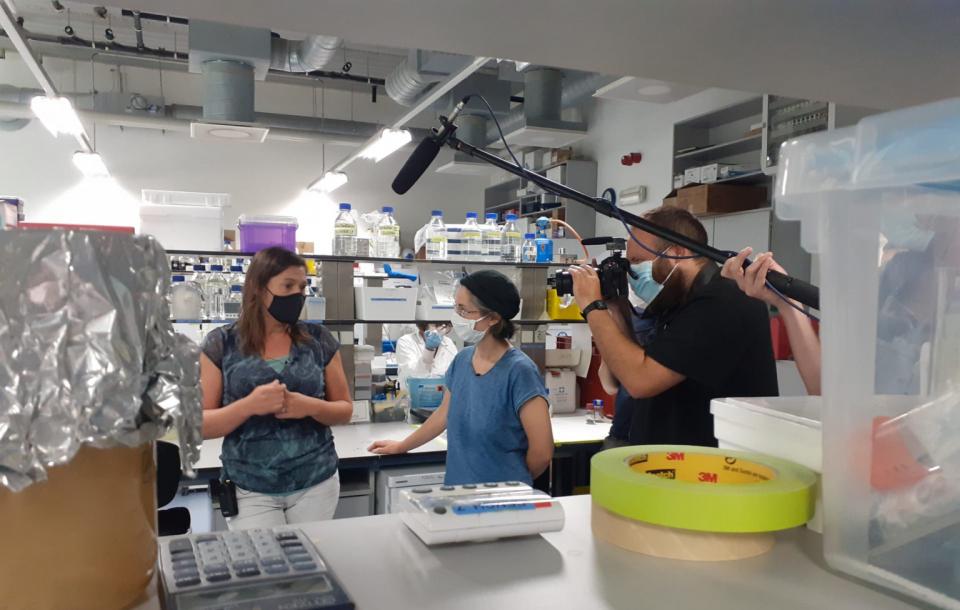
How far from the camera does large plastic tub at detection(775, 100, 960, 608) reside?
1.93ft

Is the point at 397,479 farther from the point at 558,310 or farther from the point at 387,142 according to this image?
the point at 387,142

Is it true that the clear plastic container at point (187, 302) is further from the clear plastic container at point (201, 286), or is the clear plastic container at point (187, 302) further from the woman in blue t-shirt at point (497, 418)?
the woman in blue t-shirt at point (497, 418)

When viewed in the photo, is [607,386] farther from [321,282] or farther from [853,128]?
[853,128]

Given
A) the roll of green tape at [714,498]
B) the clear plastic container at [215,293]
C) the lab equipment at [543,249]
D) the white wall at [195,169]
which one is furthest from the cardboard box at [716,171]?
the roll of green tape at [714,498]

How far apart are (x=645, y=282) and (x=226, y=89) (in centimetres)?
374

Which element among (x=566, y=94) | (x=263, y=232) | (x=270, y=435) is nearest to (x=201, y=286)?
(x=263, y=232)

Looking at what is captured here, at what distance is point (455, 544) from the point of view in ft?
2.63

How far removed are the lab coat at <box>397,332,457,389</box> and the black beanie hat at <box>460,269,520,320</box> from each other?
1.39m

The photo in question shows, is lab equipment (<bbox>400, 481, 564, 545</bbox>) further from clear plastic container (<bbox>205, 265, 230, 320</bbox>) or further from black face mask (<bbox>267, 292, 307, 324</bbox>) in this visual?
clear plastic container (<bbox>205, 265, 230, 320</bbox>)

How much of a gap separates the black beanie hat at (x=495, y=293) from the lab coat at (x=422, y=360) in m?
1.39

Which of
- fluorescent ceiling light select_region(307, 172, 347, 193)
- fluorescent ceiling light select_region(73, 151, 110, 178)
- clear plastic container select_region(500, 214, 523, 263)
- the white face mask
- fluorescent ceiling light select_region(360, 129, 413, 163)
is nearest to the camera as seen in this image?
the white face mask

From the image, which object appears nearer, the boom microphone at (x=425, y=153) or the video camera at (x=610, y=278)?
the boom microphone at (x=425, y=153)

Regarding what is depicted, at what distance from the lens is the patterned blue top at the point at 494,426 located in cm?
216

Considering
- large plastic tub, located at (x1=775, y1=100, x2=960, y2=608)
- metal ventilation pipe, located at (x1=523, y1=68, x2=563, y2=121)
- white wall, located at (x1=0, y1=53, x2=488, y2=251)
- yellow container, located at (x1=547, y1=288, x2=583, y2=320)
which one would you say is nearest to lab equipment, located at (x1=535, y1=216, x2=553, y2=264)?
yellow container, located at (x1=547, y1=288, x2=583, y2=320)
